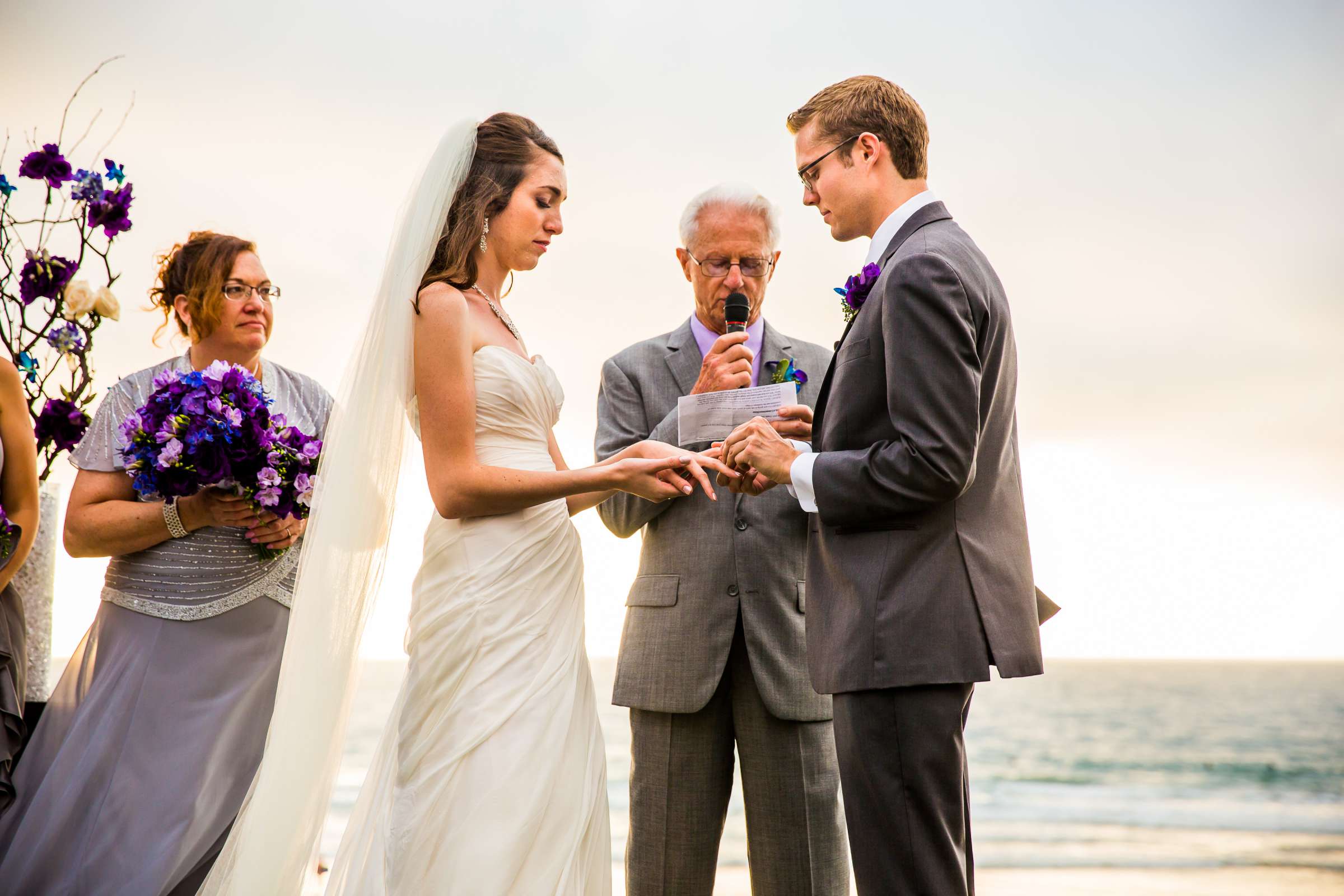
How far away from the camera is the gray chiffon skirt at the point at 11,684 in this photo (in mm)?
2580

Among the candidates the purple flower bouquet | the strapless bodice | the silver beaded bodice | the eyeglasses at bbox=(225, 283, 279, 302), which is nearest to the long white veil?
the strapless bodice

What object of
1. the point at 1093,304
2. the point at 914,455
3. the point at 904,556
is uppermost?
the point at 1093,304

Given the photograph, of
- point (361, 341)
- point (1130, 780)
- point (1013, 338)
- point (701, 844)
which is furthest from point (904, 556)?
Answer: point (1130, 780)

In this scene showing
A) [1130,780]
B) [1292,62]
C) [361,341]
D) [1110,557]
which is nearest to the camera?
[361,341]

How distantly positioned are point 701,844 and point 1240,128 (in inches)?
320

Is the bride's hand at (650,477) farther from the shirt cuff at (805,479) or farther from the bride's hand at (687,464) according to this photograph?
the shirt cuff at (805,479)

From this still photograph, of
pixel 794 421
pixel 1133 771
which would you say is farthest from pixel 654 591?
pixel 1133 771

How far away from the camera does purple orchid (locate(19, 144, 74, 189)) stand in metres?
2.92

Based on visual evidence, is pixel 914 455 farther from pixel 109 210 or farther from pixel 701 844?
pixel 109 210

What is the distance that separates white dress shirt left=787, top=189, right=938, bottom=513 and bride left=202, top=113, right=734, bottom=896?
291 mm

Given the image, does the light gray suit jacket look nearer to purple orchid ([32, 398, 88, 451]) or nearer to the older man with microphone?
the older man with microphone

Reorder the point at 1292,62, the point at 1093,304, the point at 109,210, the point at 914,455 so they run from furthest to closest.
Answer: the point at 1093,304, the point at 1292,62, the point at 109,210, the point at 914,455

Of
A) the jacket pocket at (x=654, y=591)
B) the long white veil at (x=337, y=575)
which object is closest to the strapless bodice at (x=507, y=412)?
the long white veil at (x=337, y=575)

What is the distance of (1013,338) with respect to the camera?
6.61 ft
